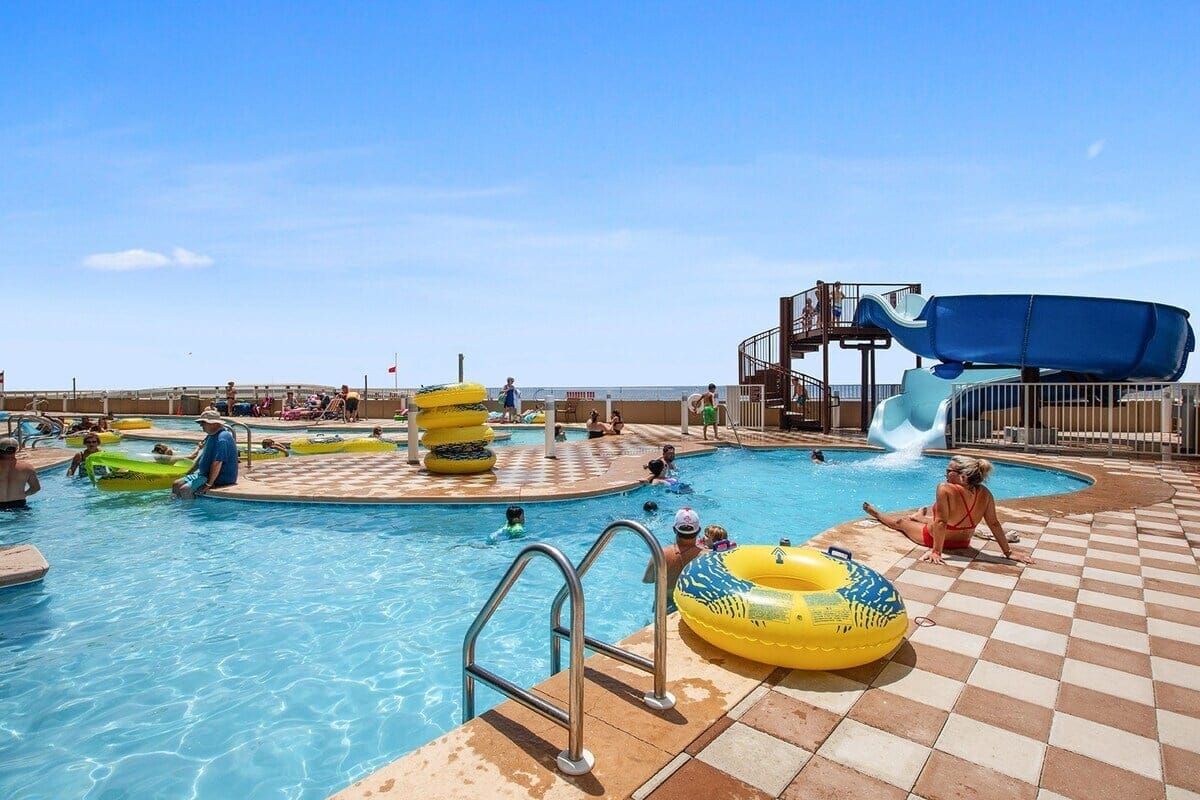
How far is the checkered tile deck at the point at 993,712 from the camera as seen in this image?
2.38 metres

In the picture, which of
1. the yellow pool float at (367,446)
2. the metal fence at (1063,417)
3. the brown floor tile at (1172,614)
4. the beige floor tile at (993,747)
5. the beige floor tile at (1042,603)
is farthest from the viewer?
the yellow pool float at (367,446)

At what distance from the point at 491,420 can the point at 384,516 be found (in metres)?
17.1

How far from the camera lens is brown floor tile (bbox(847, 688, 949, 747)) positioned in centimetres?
272

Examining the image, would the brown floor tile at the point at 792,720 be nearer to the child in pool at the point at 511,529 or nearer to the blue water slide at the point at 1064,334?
the child in pool at the point at 511,529

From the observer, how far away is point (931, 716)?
2.86 m

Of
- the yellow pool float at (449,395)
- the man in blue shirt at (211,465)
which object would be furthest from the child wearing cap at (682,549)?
the man in blue shirt at (211,465)

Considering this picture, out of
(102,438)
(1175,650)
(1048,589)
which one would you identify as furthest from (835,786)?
(102,438)

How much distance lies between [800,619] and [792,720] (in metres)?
0.54

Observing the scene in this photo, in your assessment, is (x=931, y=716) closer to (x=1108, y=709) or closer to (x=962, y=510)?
(x=1108, y=709)

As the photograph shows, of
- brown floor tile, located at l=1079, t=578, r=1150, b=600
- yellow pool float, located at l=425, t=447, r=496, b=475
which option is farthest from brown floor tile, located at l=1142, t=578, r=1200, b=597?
yellow pool float, located at l=425, t=447, r=496, b=475

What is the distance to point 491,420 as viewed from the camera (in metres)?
25.9

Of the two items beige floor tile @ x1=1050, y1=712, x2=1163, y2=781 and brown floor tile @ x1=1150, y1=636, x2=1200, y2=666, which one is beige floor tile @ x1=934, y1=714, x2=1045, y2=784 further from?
brown floor tile @ x1=1150, y1=636, x2=1200, y2=666

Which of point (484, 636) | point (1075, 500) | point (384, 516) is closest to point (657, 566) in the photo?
point (484, 636)

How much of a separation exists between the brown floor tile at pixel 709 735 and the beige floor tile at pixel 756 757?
2 cm
